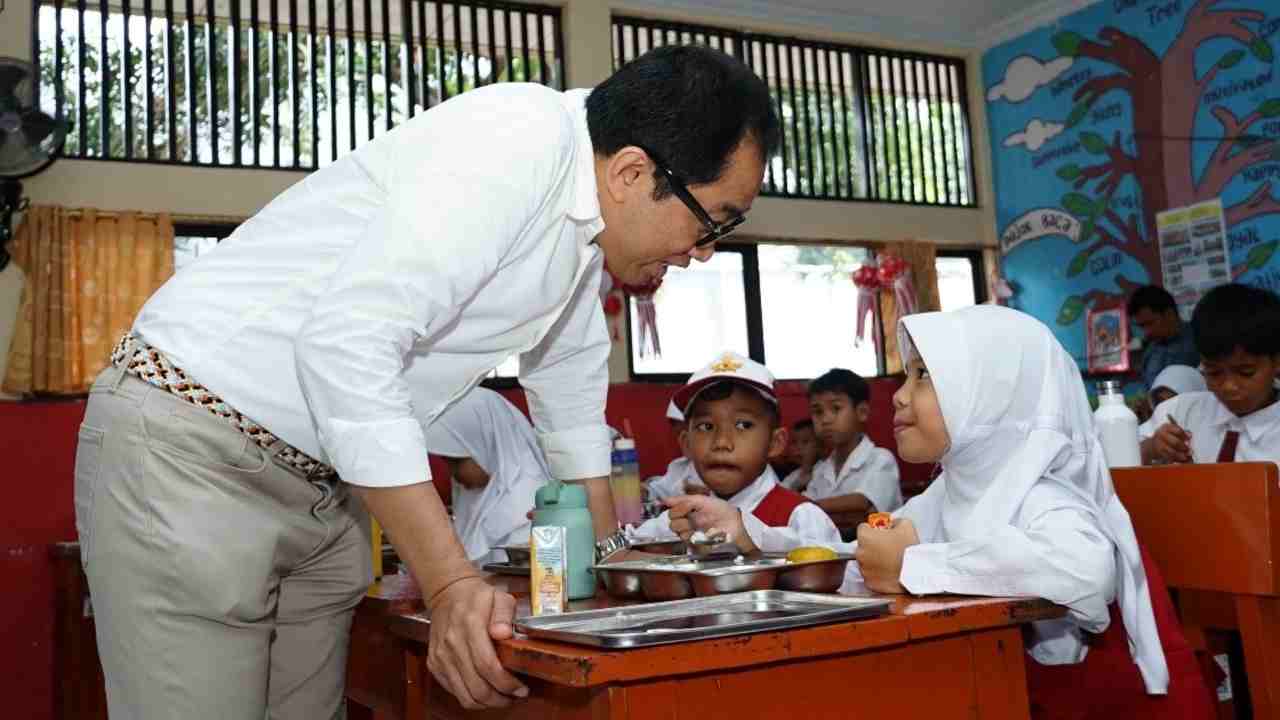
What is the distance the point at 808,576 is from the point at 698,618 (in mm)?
331

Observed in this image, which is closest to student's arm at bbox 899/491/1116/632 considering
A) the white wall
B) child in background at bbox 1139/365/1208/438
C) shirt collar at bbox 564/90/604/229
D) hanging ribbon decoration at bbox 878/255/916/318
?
shirt collar at bbox 564/90/604/229

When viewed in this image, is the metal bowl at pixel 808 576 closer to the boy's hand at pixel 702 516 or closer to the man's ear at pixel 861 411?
the boy's hand at pixel 702 516

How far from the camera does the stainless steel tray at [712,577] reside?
52.1 inches

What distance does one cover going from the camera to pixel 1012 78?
6.82m

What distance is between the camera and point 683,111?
1.29m

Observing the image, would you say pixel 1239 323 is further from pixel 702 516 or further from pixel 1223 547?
pixel 702 516

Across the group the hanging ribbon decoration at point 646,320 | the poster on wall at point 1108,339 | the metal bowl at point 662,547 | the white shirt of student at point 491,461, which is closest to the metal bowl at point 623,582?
the metal bowl at point 662,547

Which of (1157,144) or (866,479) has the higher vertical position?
(1157,144)

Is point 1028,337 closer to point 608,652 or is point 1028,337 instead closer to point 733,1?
point 608,652

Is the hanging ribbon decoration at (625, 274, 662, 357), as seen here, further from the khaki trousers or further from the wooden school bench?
the khaki trousers

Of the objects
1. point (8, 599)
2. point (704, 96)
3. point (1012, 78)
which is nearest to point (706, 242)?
point (704, 96)

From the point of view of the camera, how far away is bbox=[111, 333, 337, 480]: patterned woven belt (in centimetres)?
125

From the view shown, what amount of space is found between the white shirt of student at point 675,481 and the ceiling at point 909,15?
2.79 metres

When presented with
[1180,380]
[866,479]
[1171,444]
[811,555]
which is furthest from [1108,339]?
[811,555]
